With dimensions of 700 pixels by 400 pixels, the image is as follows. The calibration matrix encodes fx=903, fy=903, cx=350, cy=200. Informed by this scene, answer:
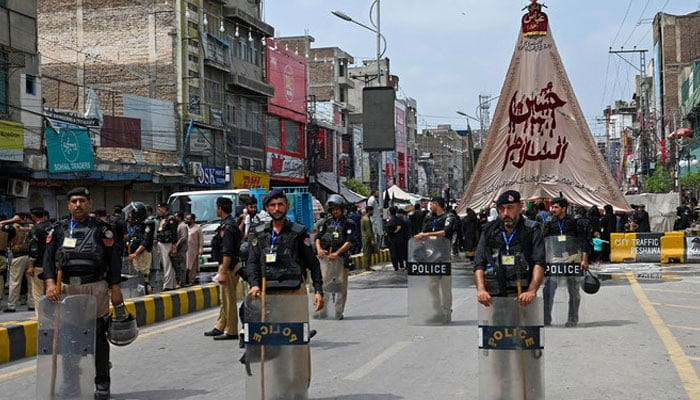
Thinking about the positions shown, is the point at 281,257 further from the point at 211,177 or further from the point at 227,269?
the point at 211,177

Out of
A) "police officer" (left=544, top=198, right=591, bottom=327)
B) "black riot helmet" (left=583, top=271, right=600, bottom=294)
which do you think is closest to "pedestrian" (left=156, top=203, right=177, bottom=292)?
"police officer" (left=544, top=198, right=591, bottom=327)

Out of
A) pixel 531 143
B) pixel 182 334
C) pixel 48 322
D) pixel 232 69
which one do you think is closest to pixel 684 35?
pixel 232 69

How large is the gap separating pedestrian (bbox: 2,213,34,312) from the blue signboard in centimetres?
2465

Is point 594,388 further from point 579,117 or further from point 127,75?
point 127,75

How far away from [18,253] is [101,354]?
26.6 feet

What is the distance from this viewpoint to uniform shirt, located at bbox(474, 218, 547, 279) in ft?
22.9

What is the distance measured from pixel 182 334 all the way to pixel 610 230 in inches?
622

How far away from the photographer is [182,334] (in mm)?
11836

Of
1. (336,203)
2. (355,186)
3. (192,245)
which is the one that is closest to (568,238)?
(336,203)

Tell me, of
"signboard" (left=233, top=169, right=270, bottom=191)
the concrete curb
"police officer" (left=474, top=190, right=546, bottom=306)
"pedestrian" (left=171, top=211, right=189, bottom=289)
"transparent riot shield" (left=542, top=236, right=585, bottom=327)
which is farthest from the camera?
"signboard" (left=233, top=169, right=270, bottom=191)

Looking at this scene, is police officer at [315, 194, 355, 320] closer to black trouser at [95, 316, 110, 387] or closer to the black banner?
the black banner

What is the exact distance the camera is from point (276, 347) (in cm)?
638

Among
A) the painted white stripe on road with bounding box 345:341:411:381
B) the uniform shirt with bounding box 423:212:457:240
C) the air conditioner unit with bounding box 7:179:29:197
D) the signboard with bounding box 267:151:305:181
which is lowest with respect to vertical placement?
the painted white stripe on road with bounding box 345:341:411:381

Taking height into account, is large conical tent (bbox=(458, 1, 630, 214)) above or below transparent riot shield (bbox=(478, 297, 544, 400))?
above
